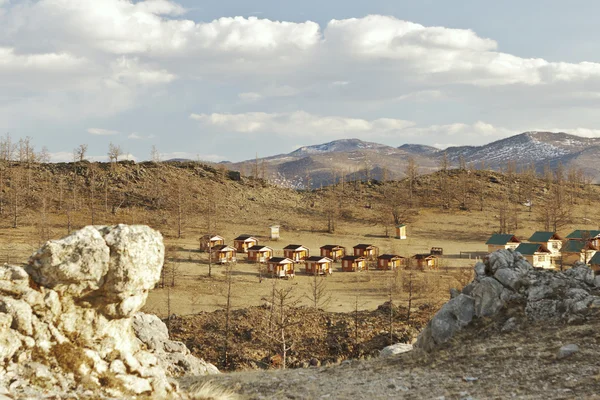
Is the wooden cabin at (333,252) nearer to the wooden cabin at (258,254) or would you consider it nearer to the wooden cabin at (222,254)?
the wooden cabin at (258,254)

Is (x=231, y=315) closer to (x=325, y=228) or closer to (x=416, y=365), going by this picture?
(x=416, y=365)

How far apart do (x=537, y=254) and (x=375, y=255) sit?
21936 mm

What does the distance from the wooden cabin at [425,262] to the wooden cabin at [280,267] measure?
17247 millimetres

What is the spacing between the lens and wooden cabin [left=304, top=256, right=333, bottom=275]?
6462 cm

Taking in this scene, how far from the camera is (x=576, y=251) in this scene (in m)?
68.5

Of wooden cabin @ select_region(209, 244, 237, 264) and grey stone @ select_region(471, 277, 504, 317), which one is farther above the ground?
grey stone @ select_region(471, 277, 504, 317)

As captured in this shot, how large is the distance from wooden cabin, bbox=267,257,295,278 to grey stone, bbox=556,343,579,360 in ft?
156

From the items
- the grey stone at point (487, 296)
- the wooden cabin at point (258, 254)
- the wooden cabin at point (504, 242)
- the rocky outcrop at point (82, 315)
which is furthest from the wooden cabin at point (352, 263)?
the rocky outcrop at point (82, 315)

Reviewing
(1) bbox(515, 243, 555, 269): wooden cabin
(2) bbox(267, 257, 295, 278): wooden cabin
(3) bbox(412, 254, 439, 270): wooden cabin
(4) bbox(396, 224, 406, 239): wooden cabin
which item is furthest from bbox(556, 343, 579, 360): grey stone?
(4) bbox(396, 224, 406, 239): wooden cabin

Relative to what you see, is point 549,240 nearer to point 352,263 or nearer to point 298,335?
point 352,263

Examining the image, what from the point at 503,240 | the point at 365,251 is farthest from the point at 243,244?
the point at 503,240

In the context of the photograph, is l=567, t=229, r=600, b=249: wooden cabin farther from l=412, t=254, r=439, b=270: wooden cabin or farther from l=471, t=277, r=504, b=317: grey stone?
l=471, t=277, r=504, b=317: grey stone

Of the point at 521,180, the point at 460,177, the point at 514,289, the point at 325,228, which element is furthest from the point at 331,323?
the point at 521,180

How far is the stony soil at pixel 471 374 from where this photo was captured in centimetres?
1387
